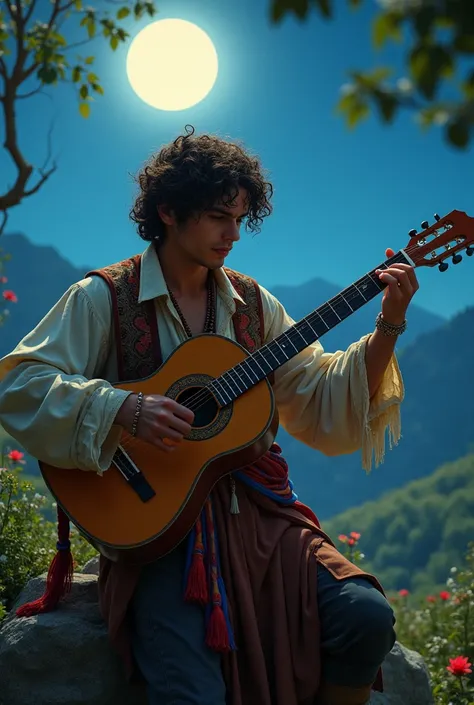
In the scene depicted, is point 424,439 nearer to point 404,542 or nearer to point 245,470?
point 404,542

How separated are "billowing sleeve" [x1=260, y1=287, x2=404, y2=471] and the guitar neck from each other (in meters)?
0.14

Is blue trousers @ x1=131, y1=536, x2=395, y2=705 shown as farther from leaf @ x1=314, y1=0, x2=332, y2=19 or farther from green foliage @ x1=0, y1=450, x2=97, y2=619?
leaf @ x1=314, y1=0, x2=332, y2=19

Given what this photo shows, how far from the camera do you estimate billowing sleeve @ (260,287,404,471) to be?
2.79 m

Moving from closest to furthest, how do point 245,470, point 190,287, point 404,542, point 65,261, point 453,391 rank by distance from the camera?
point 245,470 < point 190,287 < point 404,542 < point 453,391 < point 65,261

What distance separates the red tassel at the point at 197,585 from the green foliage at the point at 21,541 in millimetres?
1079

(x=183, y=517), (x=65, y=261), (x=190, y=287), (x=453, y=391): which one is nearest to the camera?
(x=183, y=517)

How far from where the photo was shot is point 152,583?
2.40 m

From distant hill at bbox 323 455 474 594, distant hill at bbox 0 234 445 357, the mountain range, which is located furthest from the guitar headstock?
distant hill at bbox 0 234 445 357

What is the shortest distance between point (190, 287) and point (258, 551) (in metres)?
0.99

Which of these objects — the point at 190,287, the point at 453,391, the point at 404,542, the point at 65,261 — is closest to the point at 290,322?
the point at 190,287

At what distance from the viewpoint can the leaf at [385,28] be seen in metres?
0.78

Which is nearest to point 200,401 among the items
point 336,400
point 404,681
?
point 336,400

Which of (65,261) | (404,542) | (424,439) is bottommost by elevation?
(404,542)

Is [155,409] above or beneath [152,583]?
above
